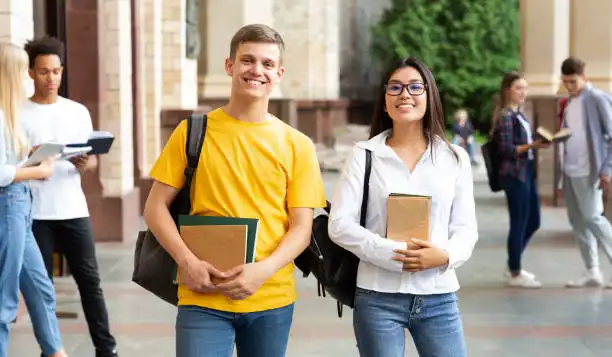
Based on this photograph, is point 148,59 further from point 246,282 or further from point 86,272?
point 246,282

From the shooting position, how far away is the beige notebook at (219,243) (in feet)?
12.6

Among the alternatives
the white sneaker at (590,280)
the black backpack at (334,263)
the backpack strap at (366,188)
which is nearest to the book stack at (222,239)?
the black backpack at (334,263)

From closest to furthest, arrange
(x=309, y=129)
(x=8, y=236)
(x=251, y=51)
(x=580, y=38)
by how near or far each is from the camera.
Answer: (x=251, y=51), (x=8, y=236), (x=580, y=38), (x=309, y=129)

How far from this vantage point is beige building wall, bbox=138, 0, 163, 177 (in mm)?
16922

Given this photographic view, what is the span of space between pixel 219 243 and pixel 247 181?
0.25 meters

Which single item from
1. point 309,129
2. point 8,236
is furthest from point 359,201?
point 309,129

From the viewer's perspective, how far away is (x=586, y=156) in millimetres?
9977

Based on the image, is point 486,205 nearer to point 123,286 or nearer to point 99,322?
point 123,286

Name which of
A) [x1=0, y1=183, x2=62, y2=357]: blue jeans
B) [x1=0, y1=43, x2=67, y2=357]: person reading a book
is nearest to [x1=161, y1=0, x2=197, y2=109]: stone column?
[x1=0, y1=183, x2=62, y2=357]: blue jeans

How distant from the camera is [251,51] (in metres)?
3.93

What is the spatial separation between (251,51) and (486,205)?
15.8 meters

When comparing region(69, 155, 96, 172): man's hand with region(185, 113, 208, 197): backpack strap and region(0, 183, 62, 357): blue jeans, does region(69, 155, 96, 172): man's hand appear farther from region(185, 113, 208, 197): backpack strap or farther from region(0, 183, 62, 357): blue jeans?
region(185, 113, 208, 197): backpack strap

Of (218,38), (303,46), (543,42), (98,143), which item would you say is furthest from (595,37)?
(303,46)

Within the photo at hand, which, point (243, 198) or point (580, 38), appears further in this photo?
point (580, 38)
